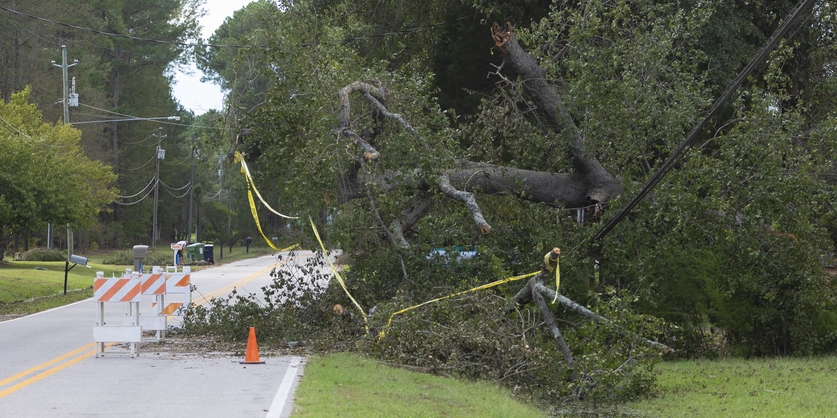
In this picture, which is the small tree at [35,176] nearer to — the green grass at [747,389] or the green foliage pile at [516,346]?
the green foliage pile at [516,346]

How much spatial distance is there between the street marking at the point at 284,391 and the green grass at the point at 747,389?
→ 12.5 ft

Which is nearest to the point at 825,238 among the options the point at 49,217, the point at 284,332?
the point at 284,332

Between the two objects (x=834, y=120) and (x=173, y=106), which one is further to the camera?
(x=173, y=106)

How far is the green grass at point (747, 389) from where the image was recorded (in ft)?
33.0

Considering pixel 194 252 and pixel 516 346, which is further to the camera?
pixel 194 252

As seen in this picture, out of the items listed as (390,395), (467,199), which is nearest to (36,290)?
(467,199)

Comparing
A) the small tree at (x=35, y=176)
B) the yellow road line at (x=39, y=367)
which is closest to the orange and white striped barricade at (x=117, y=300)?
the yellow road line at (x=39, y=367)

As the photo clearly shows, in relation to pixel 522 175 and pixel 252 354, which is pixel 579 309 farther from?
pixel 252 354

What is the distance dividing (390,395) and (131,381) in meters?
2.87

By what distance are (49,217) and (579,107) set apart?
20519 millimetres

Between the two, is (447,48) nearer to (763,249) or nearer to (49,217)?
(763,249)

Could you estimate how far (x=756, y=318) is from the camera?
13.9 m

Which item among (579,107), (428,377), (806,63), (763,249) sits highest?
(806,63)

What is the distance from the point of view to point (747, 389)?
11234mm
